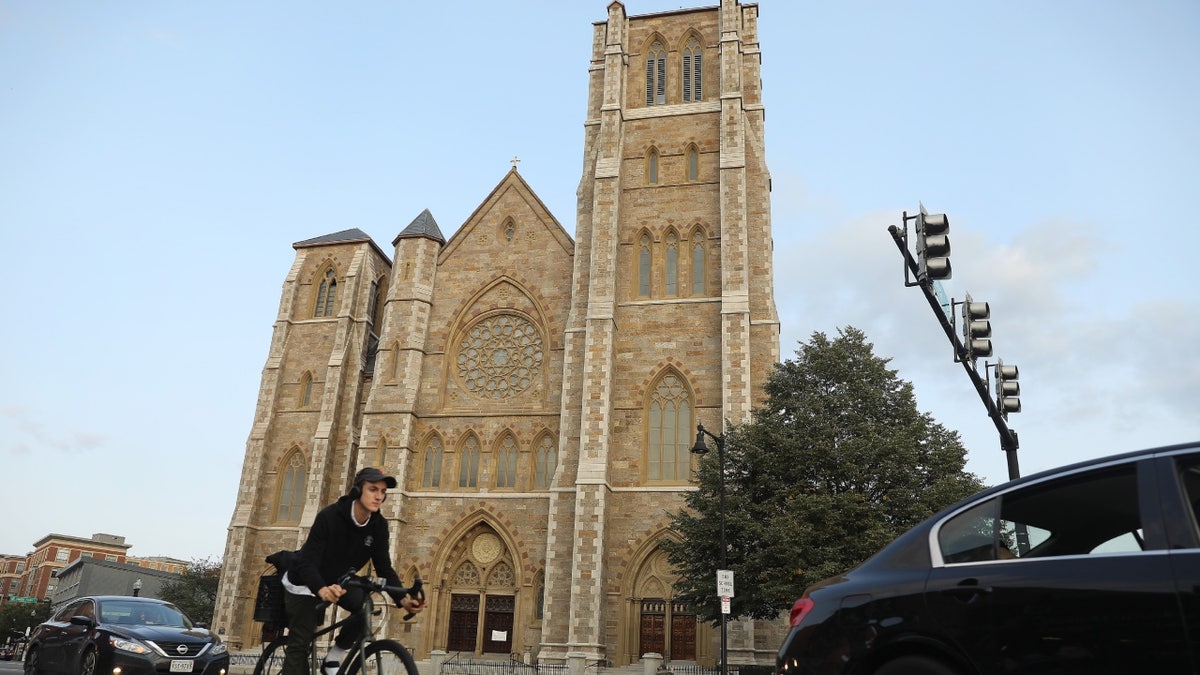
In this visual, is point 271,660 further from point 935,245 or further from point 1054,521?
point 935,245

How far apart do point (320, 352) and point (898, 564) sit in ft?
109

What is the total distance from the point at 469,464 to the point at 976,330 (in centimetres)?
2372

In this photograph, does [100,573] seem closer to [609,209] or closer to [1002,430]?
[609,209]

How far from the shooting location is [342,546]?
5.40 metres

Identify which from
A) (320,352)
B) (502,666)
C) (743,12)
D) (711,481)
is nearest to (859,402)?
(711,481)

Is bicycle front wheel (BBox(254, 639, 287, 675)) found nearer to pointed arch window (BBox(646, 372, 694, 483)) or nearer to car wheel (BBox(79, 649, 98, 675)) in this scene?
car wheel (BBox(79, 649, 98, 675))

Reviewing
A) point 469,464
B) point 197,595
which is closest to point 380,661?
point 469,464

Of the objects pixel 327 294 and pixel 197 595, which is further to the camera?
pixel 197 595

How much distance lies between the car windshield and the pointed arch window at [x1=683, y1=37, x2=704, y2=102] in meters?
27.5

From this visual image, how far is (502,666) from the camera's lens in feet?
84.0

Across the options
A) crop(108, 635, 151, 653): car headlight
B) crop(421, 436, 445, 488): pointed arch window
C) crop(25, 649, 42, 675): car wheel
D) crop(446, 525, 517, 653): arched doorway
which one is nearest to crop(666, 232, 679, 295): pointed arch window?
crop(421, 436, 445, 488): pointed arch window

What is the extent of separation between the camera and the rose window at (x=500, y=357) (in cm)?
3164

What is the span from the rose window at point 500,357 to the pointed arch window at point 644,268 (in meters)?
4.33

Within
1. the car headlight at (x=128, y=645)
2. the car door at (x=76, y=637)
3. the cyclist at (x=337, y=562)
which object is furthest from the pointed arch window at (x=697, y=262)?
the cyclist at (x=337, y=562)
